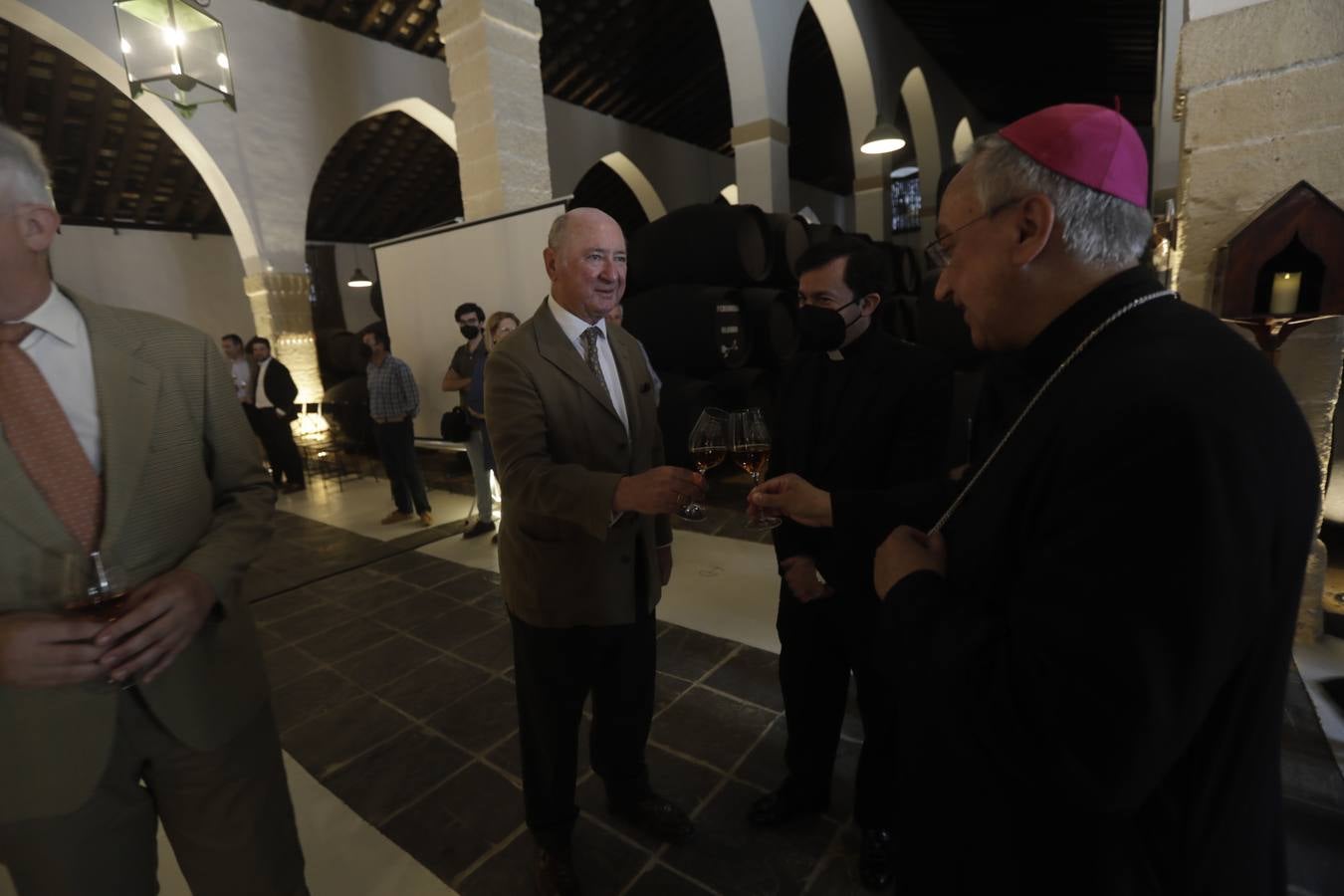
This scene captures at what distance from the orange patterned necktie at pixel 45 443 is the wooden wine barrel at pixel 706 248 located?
458 cm

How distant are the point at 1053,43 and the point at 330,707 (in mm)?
15688

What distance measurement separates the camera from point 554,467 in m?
1.58

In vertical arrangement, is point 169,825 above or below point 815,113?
below

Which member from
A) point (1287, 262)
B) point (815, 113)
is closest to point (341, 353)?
point (1287, 262)

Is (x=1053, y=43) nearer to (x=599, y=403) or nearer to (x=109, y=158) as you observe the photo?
(x=599, y=403)

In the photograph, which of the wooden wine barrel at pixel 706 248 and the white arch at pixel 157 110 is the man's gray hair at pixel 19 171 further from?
the white arch at pixel 157 110

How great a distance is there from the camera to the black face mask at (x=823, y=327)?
1.82 meters

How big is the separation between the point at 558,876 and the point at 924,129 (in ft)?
50.5

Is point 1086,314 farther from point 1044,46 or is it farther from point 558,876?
point 1044,46

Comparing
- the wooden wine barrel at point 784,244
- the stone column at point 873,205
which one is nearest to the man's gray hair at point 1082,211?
the wooden wine barrel at point 784,244

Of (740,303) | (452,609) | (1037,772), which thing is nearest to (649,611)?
(1037,772)

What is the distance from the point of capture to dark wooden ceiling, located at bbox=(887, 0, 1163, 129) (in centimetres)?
1037

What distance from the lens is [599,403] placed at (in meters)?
1.76

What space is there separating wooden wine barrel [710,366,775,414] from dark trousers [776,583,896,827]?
314 centimetres
